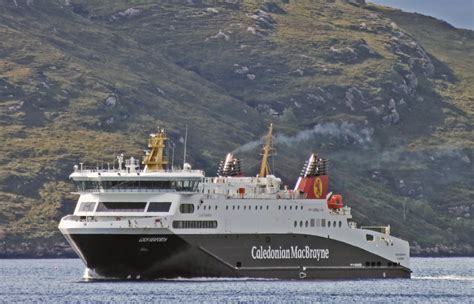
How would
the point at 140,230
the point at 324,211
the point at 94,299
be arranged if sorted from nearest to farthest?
1. the point at 94,299
2. the point at 140,230
3. the point at 324,211

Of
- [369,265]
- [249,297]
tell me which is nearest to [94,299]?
[249,297]

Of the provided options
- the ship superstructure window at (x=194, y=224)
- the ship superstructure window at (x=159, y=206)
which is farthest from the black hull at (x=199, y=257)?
the ship superstructure window at (x=159, y=206)

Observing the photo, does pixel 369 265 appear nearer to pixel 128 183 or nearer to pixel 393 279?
pixel 393 279

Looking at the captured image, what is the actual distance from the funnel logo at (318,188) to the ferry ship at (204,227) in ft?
0.27

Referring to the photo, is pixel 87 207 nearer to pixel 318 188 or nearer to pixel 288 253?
pixel 288 253

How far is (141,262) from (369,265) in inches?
833

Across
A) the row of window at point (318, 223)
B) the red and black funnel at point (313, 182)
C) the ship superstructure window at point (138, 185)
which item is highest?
the red and black funnel at point (313, 182)

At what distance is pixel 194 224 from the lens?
413 ft

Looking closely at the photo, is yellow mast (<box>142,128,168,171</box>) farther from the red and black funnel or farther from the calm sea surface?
the red and black funnel

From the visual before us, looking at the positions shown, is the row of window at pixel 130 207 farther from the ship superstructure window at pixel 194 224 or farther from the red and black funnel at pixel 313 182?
the red and black funnel at pixel 313 182

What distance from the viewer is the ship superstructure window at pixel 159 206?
12475 centimetres

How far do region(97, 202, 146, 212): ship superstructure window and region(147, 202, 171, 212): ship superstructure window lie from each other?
55 centimetres

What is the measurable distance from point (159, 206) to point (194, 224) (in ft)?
10.3

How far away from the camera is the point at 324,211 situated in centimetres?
13238
